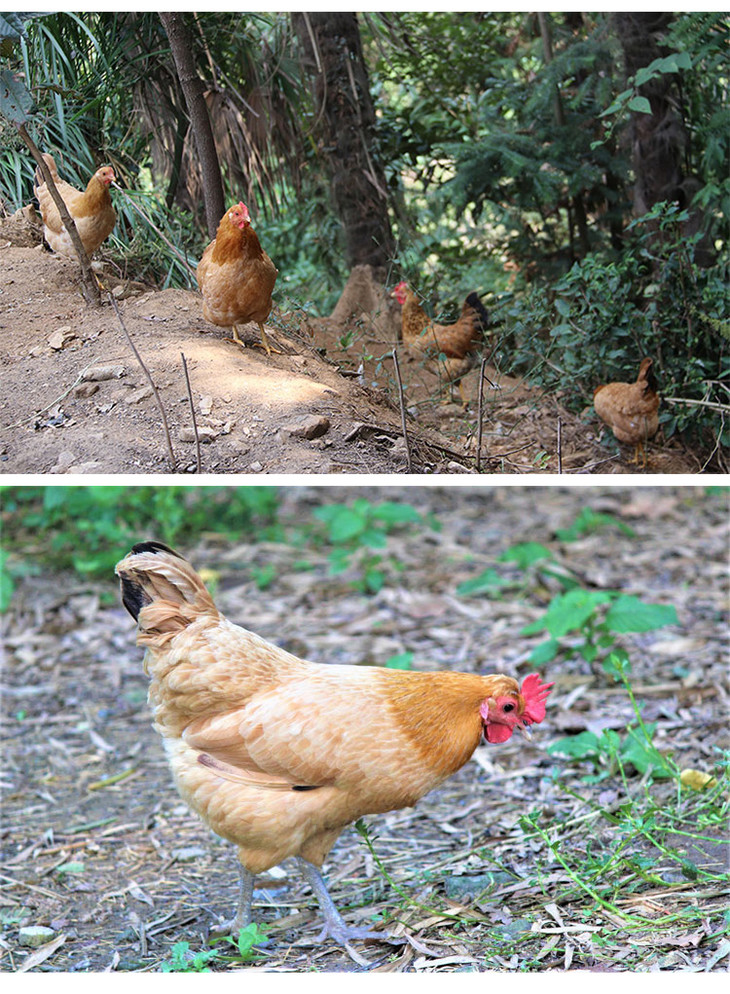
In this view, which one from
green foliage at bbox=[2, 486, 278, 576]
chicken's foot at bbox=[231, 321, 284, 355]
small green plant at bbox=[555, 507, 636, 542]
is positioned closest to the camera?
chicken's foot at bbox=[231, 321, 284, 355]

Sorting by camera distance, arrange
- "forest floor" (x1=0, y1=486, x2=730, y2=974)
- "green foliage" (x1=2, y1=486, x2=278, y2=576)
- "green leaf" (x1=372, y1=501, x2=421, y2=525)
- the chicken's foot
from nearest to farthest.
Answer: "forest floor" (x1=0, y1=486, x2=730, y2=974) → the chicken's foot → "green leaf" (x1=372, y1=501, x2=421, y2=525) → "green foliage" (x1=2, y1=486, x2=278, y2=576)

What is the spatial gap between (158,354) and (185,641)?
2.92 ft

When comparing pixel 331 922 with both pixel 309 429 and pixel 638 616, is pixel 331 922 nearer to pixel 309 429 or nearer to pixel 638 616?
pixel 309 429

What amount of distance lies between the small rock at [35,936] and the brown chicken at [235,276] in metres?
1.67

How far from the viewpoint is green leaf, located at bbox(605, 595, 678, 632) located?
9.77 feet

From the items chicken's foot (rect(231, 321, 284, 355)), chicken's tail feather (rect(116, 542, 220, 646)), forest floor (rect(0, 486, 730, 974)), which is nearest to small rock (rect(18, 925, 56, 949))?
forest floor (rect(0, 486, 730, 974))

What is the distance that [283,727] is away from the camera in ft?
6.64

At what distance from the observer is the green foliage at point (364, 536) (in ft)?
13.7

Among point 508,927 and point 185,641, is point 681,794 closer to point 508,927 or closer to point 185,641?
point 508,927

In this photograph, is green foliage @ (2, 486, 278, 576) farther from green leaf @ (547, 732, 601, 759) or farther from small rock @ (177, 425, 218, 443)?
green leaf @ (547, 732, 601, 759)

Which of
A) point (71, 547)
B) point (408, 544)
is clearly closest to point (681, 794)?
point (408, 544)

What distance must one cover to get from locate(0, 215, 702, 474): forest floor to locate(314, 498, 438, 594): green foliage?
4.84 ft

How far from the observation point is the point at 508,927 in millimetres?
2104

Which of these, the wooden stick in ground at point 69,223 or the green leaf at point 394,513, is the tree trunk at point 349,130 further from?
the green leaf at point 394,513
